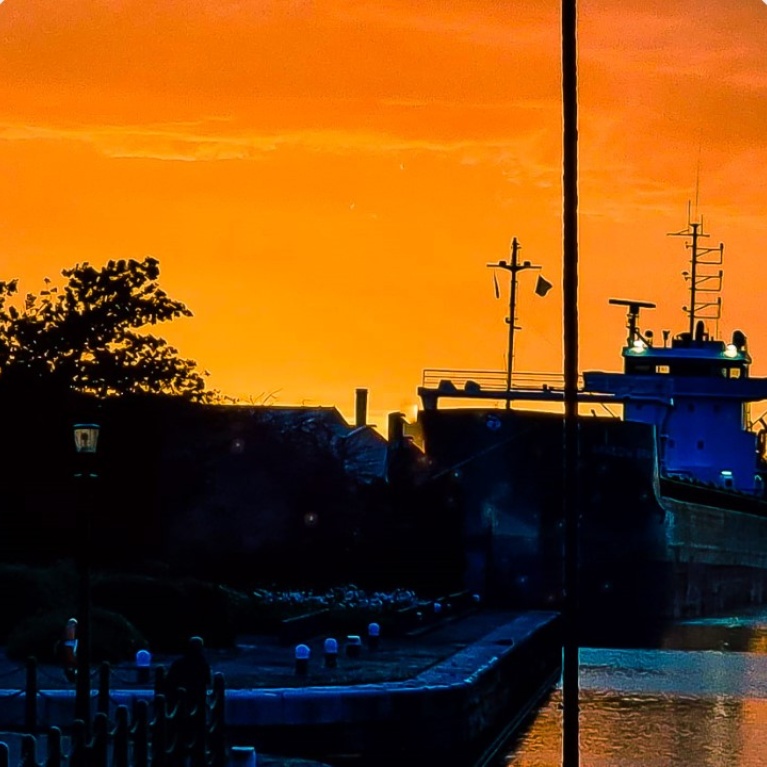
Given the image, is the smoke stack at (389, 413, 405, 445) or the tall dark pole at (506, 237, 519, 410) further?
the tall dark pole at (506, 237, 519, 410)

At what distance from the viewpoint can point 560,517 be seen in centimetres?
5462

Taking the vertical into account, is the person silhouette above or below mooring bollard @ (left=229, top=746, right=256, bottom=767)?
above

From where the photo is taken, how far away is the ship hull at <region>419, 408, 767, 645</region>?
52750mm

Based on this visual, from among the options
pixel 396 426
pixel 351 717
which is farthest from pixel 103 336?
pixel 351 717

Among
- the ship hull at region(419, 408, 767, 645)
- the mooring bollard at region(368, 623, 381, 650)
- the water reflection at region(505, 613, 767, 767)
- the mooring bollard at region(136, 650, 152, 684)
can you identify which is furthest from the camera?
the ship hull at region(419, 408, 767, 645)

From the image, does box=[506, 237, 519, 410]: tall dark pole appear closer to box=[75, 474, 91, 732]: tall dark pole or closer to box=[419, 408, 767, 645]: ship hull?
box=[419, 408, 767, 645]: ship hull

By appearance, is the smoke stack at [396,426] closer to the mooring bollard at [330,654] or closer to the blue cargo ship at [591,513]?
the blue cargo ship at [591,513]

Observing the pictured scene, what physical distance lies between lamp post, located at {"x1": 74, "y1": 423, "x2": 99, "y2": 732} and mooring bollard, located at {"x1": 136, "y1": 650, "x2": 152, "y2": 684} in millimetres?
1502

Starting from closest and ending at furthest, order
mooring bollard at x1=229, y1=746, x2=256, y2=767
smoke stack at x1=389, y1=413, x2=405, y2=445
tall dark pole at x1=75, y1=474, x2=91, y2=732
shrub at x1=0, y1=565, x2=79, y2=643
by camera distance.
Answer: mooring bollard at x1=229, y1=746, x2=256, y2=767
tall dark pole at x1=75, y1=474, x2=91, y2=732
shrub at x1=0, y1=565, x2=79, y2=643
smoke stack at x1=389, y1=413, x2=405, y2=445

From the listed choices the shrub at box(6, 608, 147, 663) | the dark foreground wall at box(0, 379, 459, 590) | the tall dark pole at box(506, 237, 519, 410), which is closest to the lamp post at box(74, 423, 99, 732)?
the shrub at box(6, 608, 147, 663)

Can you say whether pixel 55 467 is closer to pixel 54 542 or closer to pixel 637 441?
pixel 54 542

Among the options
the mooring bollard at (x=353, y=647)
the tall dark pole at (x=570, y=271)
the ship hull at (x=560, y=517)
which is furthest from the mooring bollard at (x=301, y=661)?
the ship hull at (x=560, y=517)

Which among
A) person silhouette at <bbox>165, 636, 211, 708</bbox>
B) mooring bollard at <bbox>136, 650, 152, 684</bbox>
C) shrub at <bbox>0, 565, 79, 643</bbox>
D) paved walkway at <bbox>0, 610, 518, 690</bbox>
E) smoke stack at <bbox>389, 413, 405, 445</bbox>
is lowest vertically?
paved walkway at <bbox>0, 610, 518, 690</bbox>

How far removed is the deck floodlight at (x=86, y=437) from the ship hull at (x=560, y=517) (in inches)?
1208
